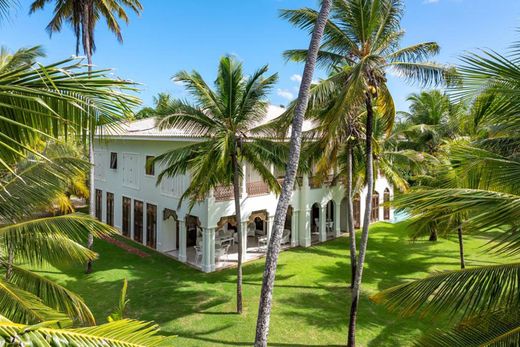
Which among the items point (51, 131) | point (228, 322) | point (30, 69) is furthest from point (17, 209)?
point (228, 322)

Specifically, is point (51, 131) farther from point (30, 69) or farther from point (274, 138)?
point (274, 138)

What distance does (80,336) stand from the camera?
7.53 feet

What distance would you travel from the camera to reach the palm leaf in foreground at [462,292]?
4.34m

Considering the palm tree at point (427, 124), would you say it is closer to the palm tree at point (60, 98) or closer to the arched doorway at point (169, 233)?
the arched doorway at point (169, 233)

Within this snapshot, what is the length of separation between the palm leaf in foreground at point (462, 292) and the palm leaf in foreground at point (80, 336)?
3.46 m

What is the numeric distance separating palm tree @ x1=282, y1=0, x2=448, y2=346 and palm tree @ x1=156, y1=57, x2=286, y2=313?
272 centimetres

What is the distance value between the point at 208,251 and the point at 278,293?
4.05 metres

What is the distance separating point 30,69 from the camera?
2918mm

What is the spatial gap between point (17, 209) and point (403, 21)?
11.2 m

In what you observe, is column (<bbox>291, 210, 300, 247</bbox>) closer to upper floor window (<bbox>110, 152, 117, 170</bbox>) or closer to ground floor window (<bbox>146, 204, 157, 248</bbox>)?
ground floor window (<bbox>146, 204, 157, 248</bbox>)

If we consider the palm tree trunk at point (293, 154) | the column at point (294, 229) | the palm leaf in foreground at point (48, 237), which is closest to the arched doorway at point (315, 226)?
the column at point (294, 229)

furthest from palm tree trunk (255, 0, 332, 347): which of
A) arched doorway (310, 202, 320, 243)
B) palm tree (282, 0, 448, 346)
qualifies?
arched doorway (310, 202, 320, 243)

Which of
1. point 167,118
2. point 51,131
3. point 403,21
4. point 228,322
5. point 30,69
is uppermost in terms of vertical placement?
point 403,21

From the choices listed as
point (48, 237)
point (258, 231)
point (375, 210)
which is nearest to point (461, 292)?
point (48, 237)
